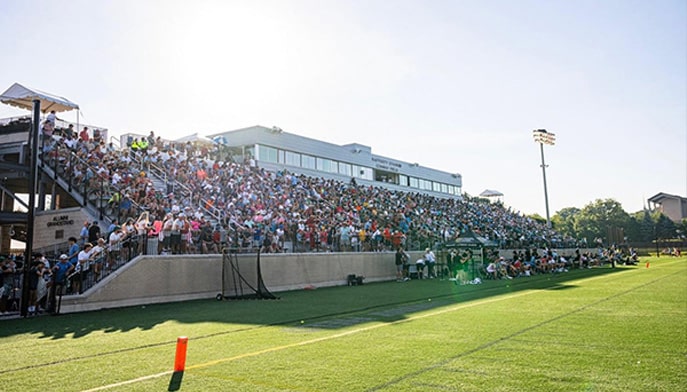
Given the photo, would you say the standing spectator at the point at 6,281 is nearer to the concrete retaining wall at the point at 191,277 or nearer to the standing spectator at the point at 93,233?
the concrete retaining wall at the point at 191,277

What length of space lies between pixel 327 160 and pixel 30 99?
92.8ft

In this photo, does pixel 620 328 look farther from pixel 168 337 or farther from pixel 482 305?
pixel 168 337

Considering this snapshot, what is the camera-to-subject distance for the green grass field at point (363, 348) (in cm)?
615

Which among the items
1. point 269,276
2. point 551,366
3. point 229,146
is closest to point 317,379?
point 551,366

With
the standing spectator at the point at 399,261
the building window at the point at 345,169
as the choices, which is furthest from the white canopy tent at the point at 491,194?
the standing spectator at the point at 399,261

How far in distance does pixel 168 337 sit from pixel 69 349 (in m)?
1.75

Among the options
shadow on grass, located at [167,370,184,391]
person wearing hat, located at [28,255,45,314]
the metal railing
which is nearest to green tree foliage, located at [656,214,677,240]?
the metal railing

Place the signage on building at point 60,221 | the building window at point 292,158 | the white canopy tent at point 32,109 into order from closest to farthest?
the white canopy tent at point 32,109, the signage on building at point 60,221, the building window at point 292,158

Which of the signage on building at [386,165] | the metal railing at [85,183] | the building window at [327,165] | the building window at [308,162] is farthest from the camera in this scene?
the signage on building at [386,165]

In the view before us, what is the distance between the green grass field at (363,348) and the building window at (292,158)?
1147 inches

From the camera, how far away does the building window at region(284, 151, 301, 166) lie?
43.3m

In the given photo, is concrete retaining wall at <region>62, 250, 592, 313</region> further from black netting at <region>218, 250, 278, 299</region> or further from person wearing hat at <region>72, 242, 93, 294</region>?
person wearing hat at <region>72, 242, 93, 294</region>

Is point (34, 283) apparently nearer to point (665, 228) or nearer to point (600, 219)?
point (600, 219)

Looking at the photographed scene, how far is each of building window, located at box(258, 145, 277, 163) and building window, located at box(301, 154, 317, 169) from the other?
11.2 ft
